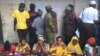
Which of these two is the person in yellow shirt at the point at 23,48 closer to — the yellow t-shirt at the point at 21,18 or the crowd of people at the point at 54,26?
A: the crowd of people at the point at 54,26

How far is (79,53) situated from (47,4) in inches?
114

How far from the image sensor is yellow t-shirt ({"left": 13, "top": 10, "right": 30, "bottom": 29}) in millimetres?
26234

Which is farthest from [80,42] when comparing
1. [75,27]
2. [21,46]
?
[21,46]

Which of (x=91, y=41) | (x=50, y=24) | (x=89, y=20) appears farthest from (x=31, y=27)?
(x=91, y=41)

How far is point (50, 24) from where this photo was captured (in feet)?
85.5

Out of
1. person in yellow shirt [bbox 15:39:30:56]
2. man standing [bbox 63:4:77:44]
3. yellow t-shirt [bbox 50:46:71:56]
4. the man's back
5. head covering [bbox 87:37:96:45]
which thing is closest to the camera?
yellow t-shirt [bbox 50:46:71:56]

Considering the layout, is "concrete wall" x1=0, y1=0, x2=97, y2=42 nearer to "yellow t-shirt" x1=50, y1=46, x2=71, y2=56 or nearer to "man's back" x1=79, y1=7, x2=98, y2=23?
"man's back" x1=79, y1=7, x2=98, y2=23

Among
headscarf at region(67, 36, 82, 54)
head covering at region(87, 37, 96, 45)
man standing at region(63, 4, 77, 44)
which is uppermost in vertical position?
man standing at region(63, 4, 77, 44)

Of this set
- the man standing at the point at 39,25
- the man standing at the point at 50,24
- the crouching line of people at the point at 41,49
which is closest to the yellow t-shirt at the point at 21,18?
the man standing at the point at 39,25

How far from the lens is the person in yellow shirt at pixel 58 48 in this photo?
81.7ft

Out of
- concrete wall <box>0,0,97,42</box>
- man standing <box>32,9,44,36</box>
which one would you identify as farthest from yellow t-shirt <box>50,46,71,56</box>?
concrete wall <box>0,0,97,42</box>

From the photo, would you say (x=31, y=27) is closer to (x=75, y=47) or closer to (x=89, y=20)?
(x=75, y=47)

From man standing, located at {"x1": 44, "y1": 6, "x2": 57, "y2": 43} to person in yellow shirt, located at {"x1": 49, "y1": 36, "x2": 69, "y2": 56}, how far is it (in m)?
1.01

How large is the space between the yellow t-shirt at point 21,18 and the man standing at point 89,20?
76.9 inches
